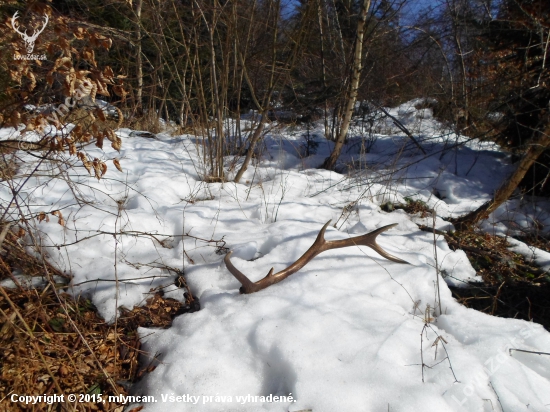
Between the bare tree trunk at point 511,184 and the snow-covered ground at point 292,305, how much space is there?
225 mm

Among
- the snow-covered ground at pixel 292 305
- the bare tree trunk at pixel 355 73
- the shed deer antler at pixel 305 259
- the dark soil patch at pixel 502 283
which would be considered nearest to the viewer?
the snow-covered ground at pixel 292 305

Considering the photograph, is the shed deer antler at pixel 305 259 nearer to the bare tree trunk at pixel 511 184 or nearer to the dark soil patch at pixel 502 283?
the dark soil patch at pixel 502 283

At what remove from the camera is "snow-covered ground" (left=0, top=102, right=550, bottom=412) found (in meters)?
1.39

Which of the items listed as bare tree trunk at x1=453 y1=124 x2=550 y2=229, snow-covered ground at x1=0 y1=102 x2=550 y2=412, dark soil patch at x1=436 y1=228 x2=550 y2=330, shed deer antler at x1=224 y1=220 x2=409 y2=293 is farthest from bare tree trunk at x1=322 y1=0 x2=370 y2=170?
shed deer antler at x1=224 y1=220 x2=409 y2=293

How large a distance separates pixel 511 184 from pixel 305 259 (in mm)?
2075

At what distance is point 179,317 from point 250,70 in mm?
3371

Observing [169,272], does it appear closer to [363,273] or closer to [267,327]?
[267,327]

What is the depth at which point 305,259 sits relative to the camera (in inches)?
79.0

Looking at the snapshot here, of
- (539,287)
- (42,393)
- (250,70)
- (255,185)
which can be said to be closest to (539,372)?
(539,287)

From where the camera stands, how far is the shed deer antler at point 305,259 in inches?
72.9

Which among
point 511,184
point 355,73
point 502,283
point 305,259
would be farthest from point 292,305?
A: point 355,73

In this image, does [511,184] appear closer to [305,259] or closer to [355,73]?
[305,259]

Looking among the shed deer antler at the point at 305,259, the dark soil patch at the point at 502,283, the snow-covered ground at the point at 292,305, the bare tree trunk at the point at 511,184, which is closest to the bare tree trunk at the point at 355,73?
the snow-covered ground at the point at 292,305

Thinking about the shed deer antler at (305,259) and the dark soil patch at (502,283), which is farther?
the dark soil patch at (502,283)
